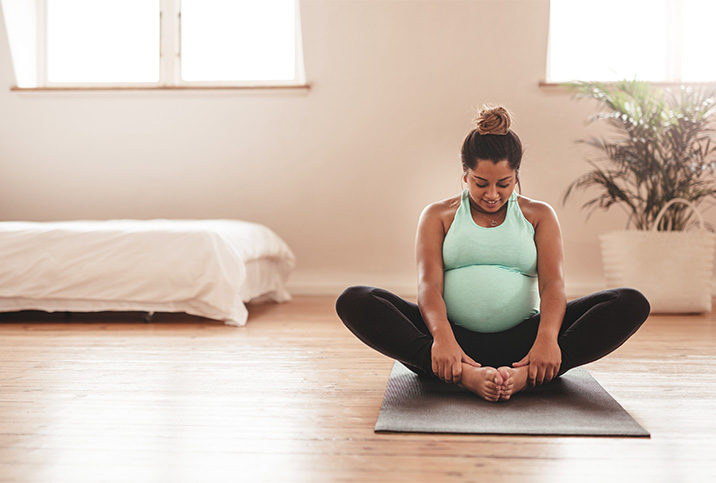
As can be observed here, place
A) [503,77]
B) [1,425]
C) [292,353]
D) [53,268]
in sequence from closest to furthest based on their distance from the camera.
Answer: [1,425], [292,353], [53,268], [503,77]

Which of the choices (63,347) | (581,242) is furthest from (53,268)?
(581,242)

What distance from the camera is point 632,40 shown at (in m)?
4.08

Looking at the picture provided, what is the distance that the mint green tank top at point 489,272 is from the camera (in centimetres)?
178

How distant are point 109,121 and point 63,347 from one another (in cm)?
212

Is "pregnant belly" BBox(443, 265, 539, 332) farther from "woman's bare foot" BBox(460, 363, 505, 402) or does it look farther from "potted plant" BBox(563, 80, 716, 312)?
"potted plant" BBox(563, 80, 716, 312)

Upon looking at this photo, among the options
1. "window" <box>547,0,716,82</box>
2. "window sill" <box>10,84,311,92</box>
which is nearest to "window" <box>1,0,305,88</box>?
"window sill" <box>10,84,311,92</box>

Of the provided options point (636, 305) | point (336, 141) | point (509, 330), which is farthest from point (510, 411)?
point (336, 141)

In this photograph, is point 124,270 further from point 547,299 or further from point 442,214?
point 547,299

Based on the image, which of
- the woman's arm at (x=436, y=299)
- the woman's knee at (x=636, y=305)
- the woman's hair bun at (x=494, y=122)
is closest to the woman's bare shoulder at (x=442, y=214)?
the woman's arm at (x=436, y=299)

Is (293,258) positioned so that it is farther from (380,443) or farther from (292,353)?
(380,443)

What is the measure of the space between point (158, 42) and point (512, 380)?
350cm

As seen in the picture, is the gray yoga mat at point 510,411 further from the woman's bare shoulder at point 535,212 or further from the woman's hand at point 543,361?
the woman's bare shoulder at point 535,212

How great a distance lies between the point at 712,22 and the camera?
159 inches

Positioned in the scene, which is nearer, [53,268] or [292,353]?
[292,353]
